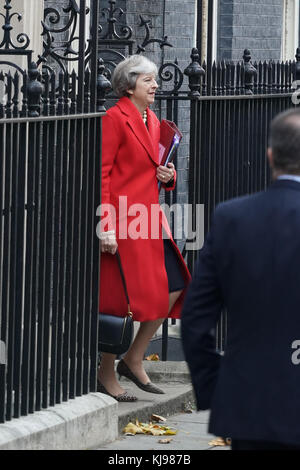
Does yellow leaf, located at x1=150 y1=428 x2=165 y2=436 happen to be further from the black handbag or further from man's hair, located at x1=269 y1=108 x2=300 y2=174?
man's hair, located at x1=269 y1=108 x2=300 y2=174

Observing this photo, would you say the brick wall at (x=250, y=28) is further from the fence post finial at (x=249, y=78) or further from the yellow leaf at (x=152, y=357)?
the yellow leaf at (x=152, y=357)

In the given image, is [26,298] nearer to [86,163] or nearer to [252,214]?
[86,163]

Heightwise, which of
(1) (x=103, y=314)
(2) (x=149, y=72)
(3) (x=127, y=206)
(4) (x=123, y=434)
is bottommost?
(4) (x=123, y=434)

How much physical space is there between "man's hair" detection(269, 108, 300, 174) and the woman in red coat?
312cm

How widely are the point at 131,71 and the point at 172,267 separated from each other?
3.61 feet

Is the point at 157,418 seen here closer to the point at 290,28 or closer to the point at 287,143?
the point at 287,143

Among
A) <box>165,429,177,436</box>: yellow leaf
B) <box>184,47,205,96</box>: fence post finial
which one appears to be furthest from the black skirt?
<box>184,47,205,96</box>: fence post finial

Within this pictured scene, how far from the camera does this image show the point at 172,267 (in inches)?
315

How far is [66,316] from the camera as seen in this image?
6918 millimetres

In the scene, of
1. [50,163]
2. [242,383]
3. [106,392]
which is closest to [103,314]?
[106,392]

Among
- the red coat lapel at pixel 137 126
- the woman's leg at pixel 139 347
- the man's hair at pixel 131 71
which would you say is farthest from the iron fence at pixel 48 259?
the woman's leg at pixel 139 347

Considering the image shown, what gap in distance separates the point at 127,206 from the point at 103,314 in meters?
0.61

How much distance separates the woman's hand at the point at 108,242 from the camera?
296 inches

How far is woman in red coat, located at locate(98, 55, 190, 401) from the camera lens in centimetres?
767
